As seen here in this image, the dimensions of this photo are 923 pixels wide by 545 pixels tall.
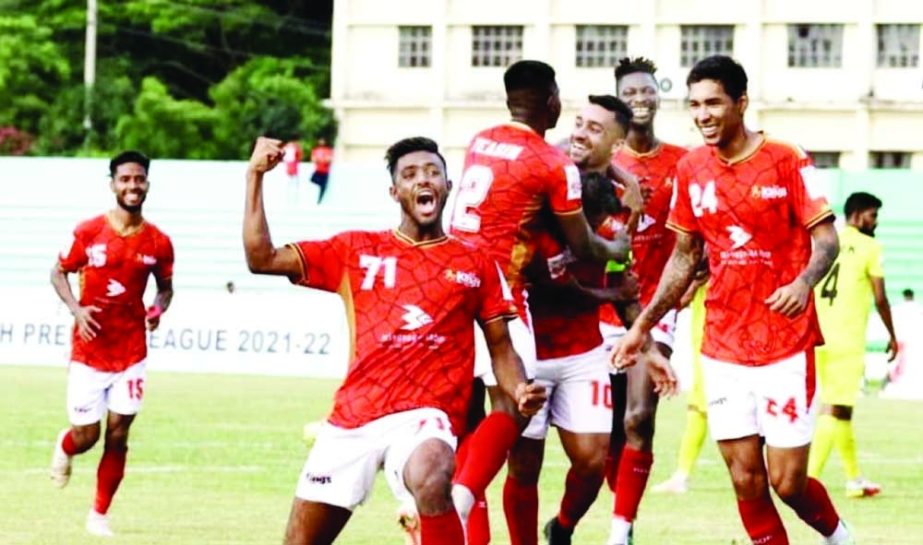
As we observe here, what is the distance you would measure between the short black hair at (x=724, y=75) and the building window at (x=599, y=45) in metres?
56.0

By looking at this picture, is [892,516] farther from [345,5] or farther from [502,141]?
[345,5]

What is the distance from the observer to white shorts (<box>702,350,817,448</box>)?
12.3 metres

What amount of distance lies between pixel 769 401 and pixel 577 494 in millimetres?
1605

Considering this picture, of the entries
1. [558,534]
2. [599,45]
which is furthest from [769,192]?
[599,45]

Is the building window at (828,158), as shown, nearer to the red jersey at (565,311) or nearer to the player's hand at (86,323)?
the player's hand at (86,323)

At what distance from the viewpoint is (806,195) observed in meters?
12.2

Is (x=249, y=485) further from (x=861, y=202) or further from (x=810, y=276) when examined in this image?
(x=810, y=276)

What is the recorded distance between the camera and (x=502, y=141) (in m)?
12.9

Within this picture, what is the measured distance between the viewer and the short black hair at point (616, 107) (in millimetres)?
13781

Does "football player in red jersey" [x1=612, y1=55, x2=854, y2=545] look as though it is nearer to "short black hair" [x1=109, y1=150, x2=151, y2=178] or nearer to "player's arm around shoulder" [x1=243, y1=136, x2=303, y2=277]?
"player's arm around shoulder" [x1=243, y1=136, x2=303, y2=277]

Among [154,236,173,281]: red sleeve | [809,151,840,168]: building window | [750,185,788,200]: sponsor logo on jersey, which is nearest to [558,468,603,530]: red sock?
[750,185,788,200]: sponsor logo on jersey

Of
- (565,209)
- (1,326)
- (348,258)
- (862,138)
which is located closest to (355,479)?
(348,258)

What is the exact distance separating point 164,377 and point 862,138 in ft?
110

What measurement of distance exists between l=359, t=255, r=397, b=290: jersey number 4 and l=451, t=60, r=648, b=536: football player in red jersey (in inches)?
70.5
